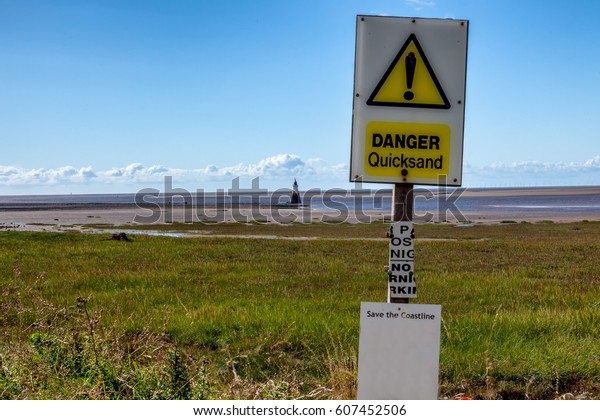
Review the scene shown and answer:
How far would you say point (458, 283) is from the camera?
42.3 feet

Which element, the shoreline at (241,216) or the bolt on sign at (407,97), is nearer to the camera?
the bolt on sign at (407,97)

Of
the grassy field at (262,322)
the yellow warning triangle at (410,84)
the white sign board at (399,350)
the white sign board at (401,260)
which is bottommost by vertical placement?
the grassy field at (262,322)

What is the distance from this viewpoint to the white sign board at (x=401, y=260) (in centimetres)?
348

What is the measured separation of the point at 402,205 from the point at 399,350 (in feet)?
2.92

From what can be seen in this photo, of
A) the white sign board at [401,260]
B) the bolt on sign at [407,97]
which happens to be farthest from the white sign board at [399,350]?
the bolt on sign at [407,97]

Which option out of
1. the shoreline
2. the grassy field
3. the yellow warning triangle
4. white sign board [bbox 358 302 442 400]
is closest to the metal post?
white sign board [bbox 358 302 442 400]

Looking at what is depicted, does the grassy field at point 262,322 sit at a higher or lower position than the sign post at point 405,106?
lower

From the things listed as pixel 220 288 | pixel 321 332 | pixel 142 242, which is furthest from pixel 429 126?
pixel 142 242

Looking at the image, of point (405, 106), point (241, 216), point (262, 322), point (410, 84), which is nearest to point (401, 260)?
point (405, 106)

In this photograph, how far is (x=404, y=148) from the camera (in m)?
3.49

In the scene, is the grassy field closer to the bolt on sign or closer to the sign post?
the sign post

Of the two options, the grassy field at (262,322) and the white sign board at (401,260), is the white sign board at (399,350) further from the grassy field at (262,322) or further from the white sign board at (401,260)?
the grassy field at (262,322)

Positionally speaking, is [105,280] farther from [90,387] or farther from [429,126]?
[429,126]

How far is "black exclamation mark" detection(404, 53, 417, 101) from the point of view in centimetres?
347
